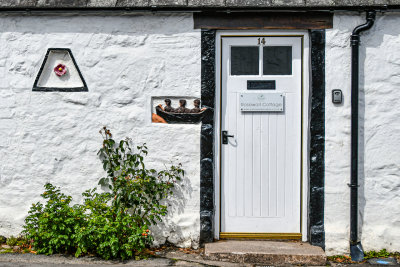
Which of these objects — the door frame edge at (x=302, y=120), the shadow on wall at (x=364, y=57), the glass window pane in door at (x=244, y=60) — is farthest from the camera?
the glass window pane in door at (x=244, y=60)

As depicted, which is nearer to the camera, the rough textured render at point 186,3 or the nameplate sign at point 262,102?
the rough textured render at point 186,3

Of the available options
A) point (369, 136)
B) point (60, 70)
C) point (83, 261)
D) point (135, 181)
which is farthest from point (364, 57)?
point (83, 261)

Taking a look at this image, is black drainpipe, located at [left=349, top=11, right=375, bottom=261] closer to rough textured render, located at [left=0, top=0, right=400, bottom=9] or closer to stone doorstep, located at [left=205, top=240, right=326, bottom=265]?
rough textured render, located at [left=0, top=0, right=400, bottom=9]

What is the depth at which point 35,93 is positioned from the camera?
568 centimetres

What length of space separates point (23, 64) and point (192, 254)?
298 cm

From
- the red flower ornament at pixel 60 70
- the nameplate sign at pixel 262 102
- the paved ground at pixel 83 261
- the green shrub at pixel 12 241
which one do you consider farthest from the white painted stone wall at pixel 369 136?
the green shrub at pixel 12 241

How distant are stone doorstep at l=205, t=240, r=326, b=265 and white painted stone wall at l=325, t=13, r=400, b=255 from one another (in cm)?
38

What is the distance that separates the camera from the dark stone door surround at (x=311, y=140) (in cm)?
542

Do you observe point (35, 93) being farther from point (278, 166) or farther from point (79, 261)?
point (278, 166)

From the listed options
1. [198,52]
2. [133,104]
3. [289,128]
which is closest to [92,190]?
[133,104]

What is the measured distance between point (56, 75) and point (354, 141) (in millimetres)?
3535

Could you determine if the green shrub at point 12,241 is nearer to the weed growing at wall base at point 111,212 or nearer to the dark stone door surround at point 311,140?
the weed growing at wall base at point 111,212

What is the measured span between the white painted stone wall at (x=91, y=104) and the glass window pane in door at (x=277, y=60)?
2.65 ft

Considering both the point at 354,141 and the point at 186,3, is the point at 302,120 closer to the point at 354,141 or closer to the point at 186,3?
the point at 354,141
